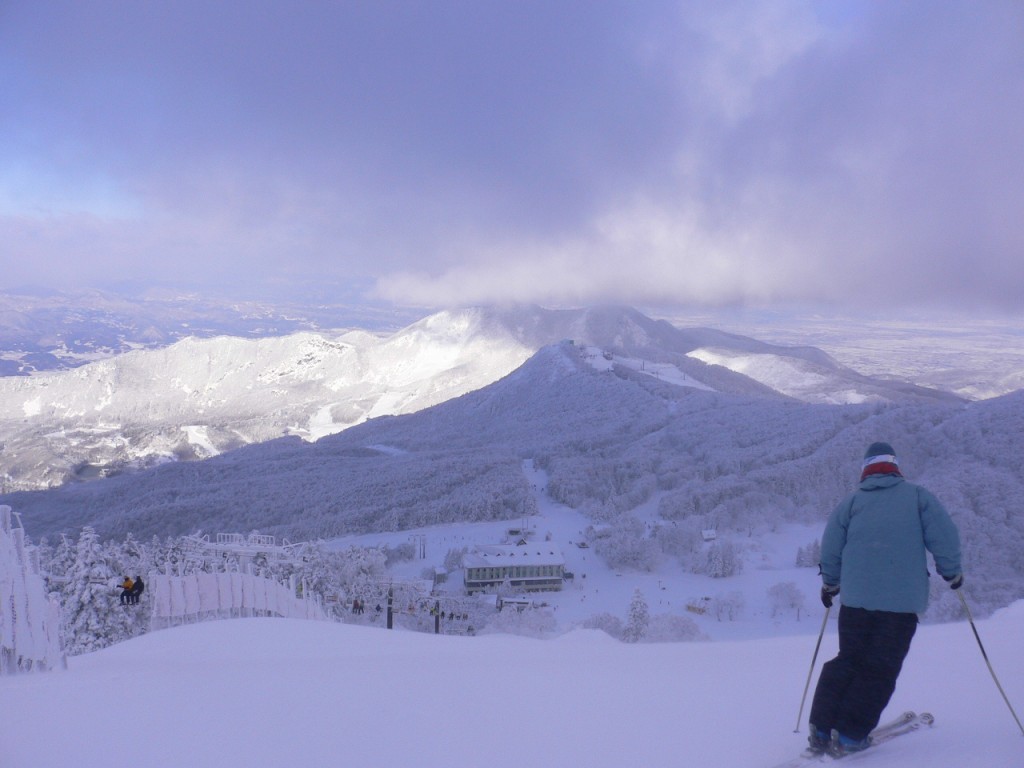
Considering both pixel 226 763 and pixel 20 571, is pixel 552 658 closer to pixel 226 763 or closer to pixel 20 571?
pixel 226 763

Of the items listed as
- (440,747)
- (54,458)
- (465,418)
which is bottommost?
(54,458)

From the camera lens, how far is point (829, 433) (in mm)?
53281

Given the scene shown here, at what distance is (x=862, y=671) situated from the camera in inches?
170

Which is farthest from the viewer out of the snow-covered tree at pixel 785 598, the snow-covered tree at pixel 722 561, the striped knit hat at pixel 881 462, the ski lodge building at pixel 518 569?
the ski lodge building at pixel 518 569

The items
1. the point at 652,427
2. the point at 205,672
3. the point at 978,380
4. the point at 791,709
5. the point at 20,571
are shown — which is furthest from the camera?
the point at 978,380

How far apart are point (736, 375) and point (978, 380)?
147 ft

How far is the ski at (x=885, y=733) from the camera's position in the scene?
3986 mm

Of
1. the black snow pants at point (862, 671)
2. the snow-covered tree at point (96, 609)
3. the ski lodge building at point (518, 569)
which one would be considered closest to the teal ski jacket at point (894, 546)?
the black snow pants at point (862, 671)

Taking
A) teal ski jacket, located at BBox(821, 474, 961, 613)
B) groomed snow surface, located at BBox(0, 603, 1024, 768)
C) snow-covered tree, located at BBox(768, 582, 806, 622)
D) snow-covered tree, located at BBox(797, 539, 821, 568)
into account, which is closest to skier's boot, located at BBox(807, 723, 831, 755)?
groomed snow surface, located at BBox(0, 603, 1024, 768)

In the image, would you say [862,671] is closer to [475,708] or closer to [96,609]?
[475,708]

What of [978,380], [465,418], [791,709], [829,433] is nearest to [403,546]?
[829,433]

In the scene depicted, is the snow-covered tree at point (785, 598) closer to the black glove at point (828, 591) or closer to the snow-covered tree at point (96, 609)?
the snow-covered tree at point (96, 609)

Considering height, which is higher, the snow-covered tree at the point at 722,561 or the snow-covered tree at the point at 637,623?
the snow-covered tree at the point at 637,623

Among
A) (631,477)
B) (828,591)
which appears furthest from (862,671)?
(631,477)
